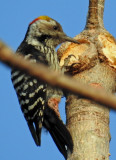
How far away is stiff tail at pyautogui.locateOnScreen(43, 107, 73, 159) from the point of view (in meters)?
3.07

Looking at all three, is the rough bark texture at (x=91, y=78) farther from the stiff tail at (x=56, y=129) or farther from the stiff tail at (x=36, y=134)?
the stiff tail at (x=36, y=134)

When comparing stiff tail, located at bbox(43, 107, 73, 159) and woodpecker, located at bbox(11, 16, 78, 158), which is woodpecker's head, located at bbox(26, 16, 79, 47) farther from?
stiff tail, located at bbox(43, 107, 73, 159)

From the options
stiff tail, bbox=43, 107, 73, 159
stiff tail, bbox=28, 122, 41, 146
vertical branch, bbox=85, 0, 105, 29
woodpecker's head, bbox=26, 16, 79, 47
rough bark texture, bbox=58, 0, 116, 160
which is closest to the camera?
rough bark texture, bbox=58, 0, 116, 160

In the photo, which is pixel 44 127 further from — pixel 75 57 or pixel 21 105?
pixel 75 57

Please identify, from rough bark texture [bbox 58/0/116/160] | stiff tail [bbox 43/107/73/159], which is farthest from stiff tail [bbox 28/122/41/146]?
rough bark texture [bbox 58/0/116/160]

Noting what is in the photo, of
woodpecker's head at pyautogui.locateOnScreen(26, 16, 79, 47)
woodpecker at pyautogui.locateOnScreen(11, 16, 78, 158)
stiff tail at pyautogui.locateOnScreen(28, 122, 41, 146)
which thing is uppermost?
woodpecker's head at pyautogui.locateOnScreen(26, 16, 79, 47)

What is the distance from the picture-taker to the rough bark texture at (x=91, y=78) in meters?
2.72

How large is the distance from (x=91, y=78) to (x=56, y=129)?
685 mm

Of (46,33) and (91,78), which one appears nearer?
(91,78)

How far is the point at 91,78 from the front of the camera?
3.44m

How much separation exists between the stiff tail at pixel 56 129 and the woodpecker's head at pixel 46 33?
1116 mm

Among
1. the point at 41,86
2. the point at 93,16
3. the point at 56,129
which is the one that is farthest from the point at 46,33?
the point at 56,129

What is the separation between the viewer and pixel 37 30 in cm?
427

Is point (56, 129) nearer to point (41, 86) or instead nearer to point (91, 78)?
point (41, 86)
